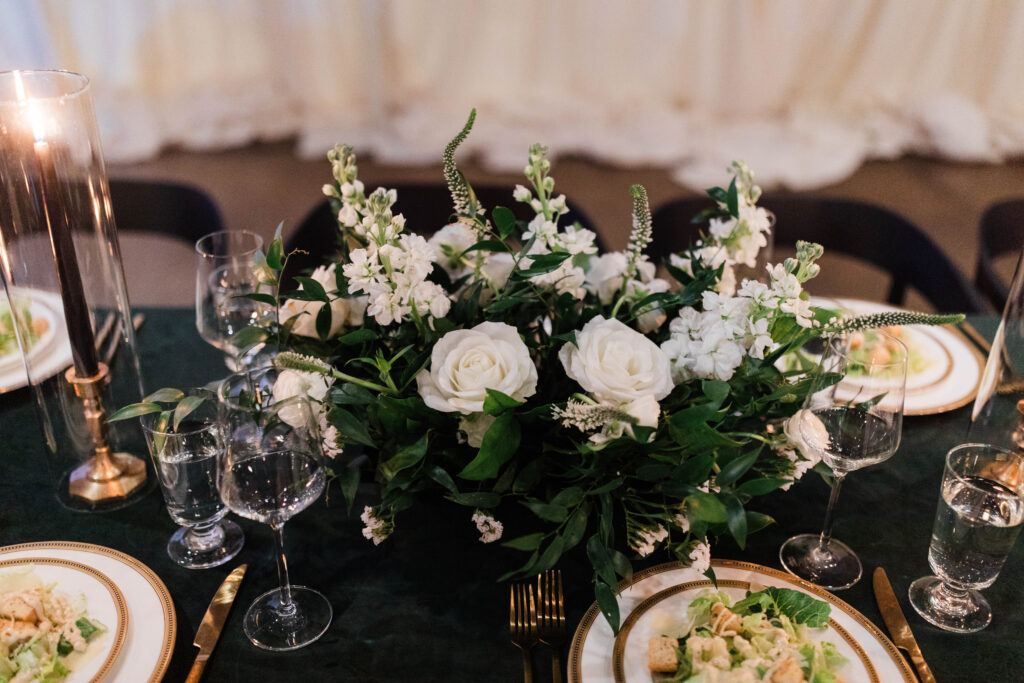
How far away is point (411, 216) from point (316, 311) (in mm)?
866

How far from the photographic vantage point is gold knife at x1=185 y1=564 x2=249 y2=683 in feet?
3.07

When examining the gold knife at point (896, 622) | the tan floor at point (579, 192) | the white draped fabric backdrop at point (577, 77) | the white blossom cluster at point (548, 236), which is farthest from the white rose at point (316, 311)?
the white draped fabric backdrop at point (577, 77)

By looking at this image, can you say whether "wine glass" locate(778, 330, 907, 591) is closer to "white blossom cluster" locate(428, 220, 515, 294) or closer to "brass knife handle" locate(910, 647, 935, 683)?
"brass knife handle" locate(910, 647, 935, 683)

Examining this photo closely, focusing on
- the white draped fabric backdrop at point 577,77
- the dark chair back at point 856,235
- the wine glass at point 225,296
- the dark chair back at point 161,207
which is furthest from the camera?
the white draped fabric backdrop at point 577,77

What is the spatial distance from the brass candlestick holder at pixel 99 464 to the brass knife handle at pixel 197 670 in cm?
32

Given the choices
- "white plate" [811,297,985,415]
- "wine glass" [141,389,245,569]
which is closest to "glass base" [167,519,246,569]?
"wine glass" [141,389,245,569]

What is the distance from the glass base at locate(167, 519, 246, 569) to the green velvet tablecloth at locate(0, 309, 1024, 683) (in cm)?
1

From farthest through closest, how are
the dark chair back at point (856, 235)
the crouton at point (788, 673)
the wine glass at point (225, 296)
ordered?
the dark chair back at point (856, 235) < the wine glass at point (225, 296) < the crouton at point (788, 673)

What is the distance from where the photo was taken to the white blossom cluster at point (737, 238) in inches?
44.2

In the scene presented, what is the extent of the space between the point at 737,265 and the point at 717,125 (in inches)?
125

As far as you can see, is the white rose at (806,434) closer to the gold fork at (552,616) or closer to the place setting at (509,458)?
the place setting at (509,458)

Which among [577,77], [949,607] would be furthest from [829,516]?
[577,77]

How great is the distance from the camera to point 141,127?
13.3 feet

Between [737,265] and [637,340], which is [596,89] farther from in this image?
[637,340]
